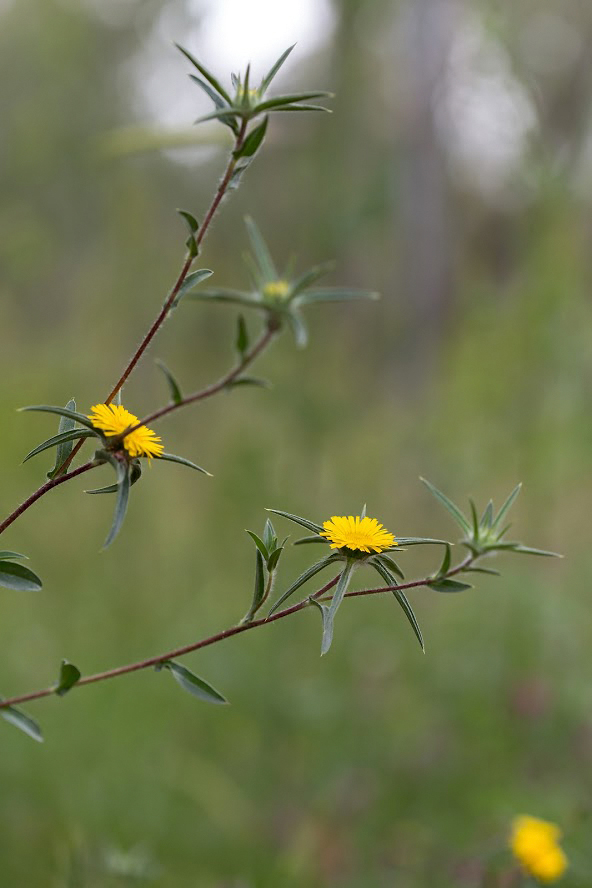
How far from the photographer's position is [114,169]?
2.51 m

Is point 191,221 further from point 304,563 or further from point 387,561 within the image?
point 304,563

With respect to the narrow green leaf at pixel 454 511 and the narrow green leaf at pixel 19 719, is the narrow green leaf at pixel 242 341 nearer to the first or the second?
the narrow green leaf at pixel 454 511

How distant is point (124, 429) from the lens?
591 millimetres

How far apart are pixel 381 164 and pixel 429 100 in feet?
9.35

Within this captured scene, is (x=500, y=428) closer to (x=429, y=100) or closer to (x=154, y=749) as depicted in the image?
(x=154, y=749)

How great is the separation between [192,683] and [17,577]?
0.48 ft

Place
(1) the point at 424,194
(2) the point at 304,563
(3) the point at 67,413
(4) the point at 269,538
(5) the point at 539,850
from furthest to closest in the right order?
(1) the point at 424,194 < (2) the point at 304,563 < (5) the point at 539,850 < (4) the point at 269,538 < (3) the point at 67,413

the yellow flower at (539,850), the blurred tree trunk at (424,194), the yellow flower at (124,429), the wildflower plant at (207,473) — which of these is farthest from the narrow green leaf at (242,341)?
the blurred tree trunk at (424,194)

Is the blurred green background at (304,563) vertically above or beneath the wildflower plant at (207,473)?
above

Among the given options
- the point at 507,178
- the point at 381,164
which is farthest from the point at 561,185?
the point at 381,164

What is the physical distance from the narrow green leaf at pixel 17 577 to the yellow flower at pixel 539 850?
0.94 m

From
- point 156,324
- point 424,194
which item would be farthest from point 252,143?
point 424,194

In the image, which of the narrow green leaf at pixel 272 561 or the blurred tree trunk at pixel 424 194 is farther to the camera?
the blurred tree trunk at pixel 424 194

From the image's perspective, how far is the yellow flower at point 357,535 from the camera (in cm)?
60
